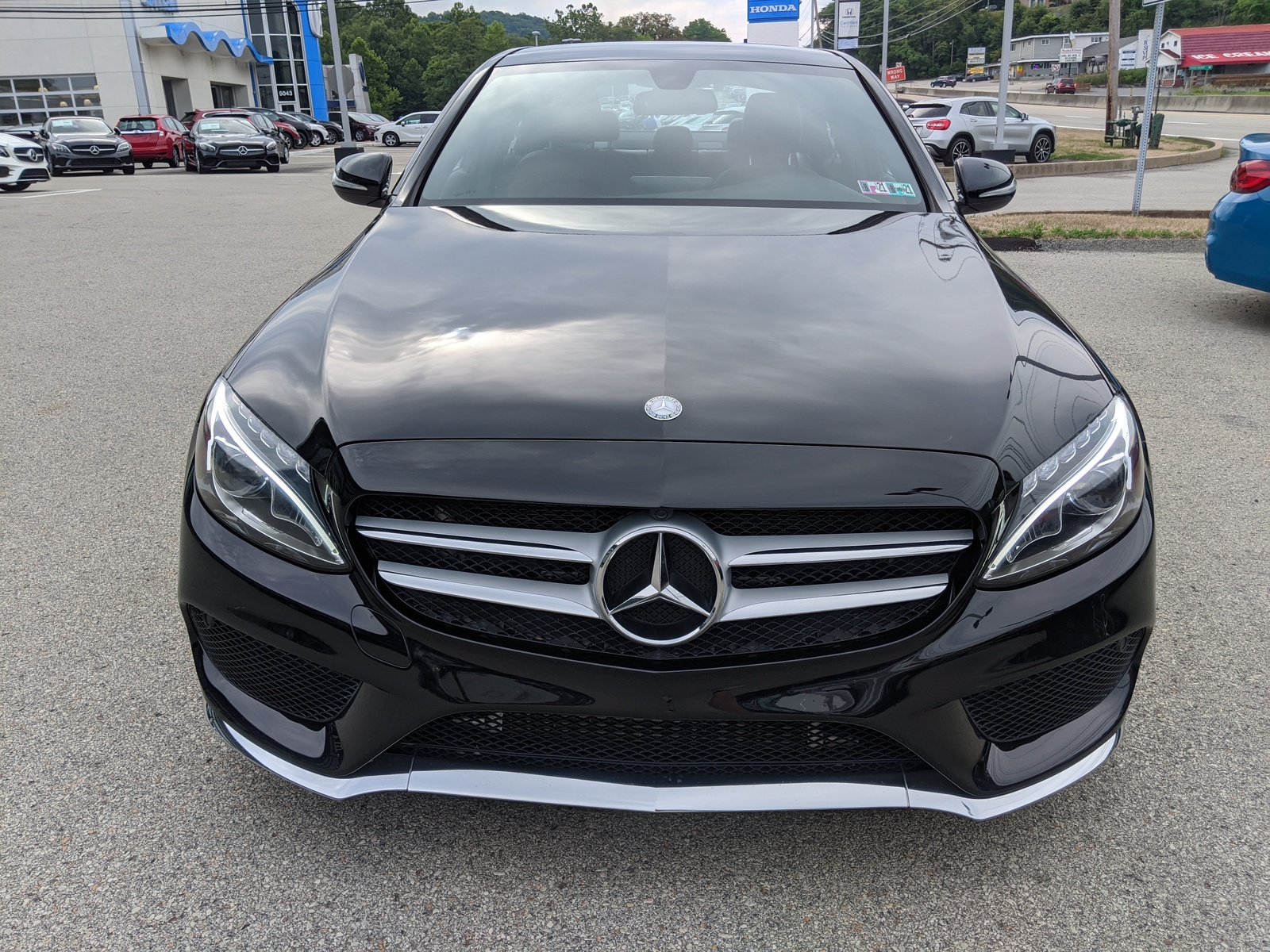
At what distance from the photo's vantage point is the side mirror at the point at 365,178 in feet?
11.0

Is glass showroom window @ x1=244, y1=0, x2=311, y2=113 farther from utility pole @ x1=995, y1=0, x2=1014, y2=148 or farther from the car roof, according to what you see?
the car roof

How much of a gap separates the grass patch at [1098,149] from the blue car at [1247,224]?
14.4 metres

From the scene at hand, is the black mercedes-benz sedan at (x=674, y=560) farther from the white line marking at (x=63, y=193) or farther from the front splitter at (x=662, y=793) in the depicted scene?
the white line marking at (x=63, y=193)

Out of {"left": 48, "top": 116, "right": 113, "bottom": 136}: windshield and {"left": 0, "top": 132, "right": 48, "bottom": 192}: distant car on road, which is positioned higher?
{"left": 48, "top": 116, "right": 113, "bottom": 136}: windshield

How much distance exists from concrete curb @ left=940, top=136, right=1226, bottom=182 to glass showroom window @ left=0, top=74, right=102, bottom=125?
136ft

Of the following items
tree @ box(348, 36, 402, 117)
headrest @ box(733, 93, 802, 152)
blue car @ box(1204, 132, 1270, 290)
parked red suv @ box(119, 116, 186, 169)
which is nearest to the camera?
headrest @ box(733, 93, 802, 152)

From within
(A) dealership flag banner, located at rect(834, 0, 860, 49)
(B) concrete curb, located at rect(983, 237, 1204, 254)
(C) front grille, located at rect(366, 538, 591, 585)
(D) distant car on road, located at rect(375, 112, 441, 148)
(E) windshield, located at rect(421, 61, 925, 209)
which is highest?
(A) dealership flag banner, located at rect(834, 0, 860, 49)

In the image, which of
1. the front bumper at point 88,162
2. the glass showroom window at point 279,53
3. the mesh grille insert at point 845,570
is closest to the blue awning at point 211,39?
the glass showroom window at point 279,53

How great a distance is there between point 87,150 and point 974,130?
2047 cm

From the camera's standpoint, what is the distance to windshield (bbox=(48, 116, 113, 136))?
25.8 meters

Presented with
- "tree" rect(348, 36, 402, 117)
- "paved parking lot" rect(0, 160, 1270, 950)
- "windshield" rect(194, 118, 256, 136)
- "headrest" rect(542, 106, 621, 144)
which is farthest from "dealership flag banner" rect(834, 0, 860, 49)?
"tree" rect(348, 36, 402, 117)

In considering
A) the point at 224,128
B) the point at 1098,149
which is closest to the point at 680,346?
the point at 1098,149

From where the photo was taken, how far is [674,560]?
1.62 m

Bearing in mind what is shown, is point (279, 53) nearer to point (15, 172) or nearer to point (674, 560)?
point (15, 172)
